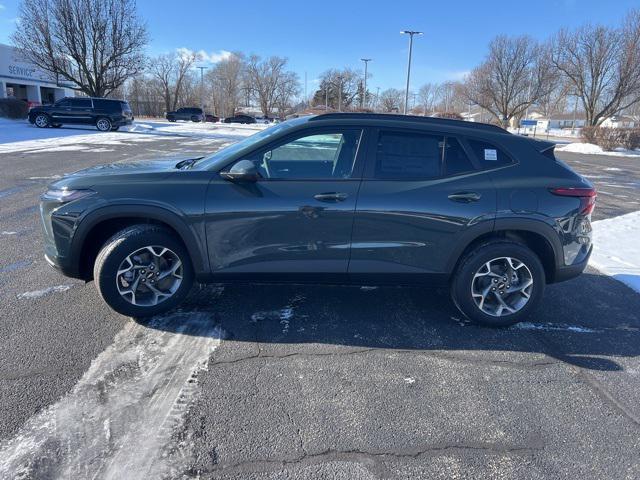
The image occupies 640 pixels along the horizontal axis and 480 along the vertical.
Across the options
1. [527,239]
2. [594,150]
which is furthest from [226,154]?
[594,150]

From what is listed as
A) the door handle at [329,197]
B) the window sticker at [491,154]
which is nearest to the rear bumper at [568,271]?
the window sticker at [491,154]

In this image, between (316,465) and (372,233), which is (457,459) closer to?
(316,465)

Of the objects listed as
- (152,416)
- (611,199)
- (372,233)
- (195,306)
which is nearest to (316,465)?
(152,416)

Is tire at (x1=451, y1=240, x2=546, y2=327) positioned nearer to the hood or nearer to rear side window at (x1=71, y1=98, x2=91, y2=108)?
the hood

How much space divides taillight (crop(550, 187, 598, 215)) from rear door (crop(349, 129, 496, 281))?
1.86 ft

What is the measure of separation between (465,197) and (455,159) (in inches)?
13.4

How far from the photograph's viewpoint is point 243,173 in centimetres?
326

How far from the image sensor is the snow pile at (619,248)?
5.01 m

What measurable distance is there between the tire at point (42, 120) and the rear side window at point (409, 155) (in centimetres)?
2812

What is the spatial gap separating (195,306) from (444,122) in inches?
106

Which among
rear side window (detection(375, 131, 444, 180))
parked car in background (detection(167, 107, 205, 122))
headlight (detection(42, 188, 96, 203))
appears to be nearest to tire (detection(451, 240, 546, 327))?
rear side window (detection(375, 131, 444, 180))

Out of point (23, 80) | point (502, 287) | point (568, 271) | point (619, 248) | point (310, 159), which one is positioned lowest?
point (619, 248)

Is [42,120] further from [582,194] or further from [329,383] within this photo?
[582,194]

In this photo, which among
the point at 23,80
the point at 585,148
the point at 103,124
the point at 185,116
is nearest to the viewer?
the point at 103,124
